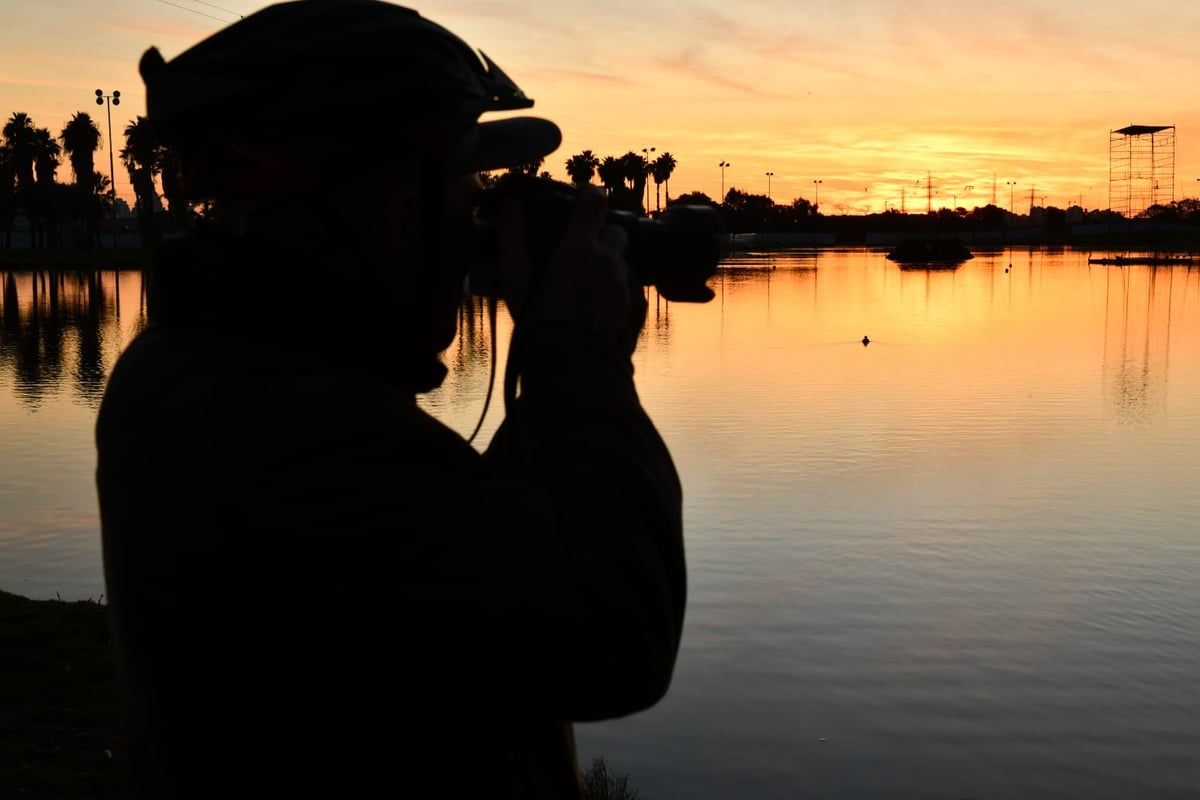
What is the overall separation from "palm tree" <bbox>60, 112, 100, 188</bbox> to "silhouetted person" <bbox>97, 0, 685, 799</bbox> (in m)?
115

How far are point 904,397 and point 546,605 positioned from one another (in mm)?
19957

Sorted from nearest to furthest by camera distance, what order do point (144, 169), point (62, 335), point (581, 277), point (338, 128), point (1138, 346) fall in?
point (338, 128) → point (581, 277) → point (1138, 346) → point (62, 335) → point (144, 169)

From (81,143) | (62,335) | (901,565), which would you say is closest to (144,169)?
(81,143)

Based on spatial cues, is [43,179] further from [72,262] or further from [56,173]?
[72,262]

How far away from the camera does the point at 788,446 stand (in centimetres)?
1556

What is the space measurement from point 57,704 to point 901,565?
21.5 ft

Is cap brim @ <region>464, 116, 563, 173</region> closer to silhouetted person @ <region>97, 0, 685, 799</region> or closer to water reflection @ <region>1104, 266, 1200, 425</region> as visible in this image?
silhouetted person @ <region>97, 0, 685, 799</region>

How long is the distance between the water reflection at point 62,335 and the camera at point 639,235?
60.1ft

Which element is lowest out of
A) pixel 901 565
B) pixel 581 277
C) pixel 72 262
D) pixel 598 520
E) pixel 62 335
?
pixel 901 565

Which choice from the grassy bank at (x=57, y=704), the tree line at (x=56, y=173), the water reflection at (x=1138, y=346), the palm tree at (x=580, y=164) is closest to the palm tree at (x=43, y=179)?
the tree line at (x=56, y=173)

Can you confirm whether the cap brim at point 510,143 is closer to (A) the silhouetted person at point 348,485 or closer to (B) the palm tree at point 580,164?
(A) the silhouetted person at point 348,485

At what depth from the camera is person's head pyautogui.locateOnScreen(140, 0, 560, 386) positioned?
4.00ft

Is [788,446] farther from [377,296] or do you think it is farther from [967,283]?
[967,283]

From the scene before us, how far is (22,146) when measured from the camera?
107 metres
